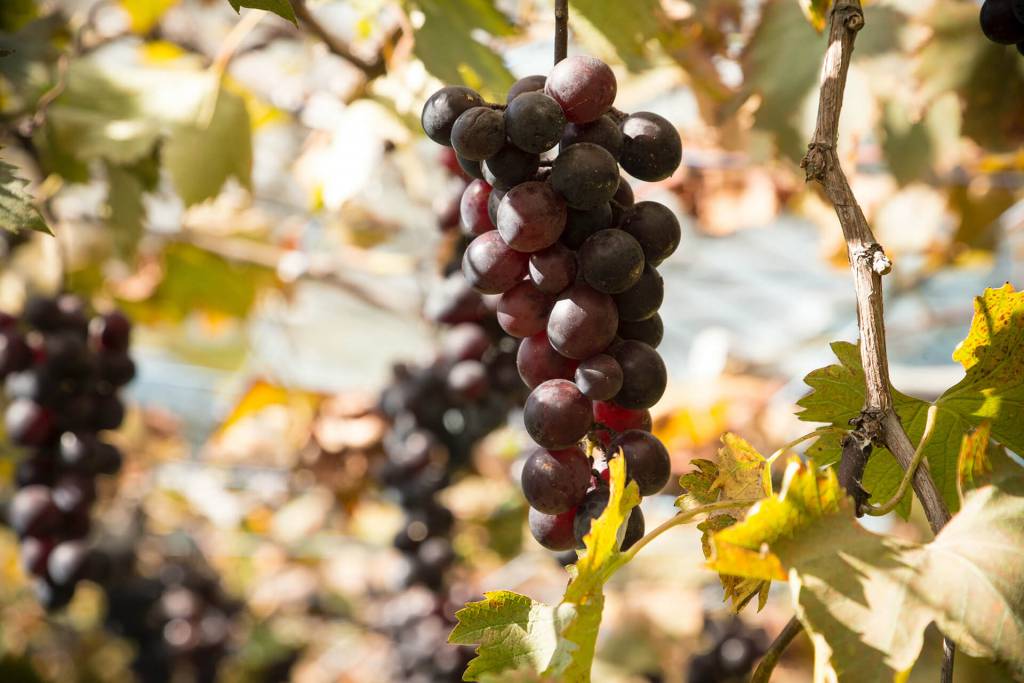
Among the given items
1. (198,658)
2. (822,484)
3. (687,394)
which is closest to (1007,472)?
(822,484)

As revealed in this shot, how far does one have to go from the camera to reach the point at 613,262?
2.06ft

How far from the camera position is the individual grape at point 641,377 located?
25.5 inches

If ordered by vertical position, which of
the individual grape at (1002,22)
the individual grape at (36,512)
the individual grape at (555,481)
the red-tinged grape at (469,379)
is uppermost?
the individual grape at (1002,22)

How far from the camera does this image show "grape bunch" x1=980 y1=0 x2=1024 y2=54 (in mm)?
742

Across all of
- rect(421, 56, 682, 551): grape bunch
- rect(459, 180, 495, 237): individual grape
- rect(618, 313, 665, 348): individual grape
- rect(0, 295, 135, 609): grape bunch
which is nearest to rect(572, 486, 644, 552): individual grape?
rect(421, 56, 682, 551): grape bunch

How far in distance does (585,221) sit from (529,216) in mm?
58

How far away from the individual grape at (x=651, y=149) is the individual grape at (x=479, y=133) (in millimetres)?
97

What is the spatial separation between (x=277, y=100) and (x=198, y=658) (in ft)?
5.22

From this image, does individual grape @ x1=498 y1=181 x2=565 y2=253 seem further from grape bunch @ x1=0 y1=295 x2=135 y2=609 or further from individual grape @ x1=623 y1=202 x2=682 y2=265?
grape bunch @ x1=0 y1=295 x2=135 y2=609

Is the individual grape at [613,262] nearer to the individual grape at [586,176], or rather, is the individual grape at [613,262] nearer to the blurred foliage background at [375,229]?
the individual grape at [586,176]

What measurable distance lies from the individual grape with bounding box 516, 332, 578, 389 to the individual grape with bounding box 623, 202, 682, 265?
10 centimetres

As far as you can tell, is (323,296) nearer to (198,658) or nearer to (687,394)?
(198,658)

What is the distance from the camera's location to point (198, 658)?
2531mm

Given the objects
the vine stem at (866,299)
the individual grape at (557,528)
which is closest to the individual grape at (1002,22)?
the vine stem at (866,299)
